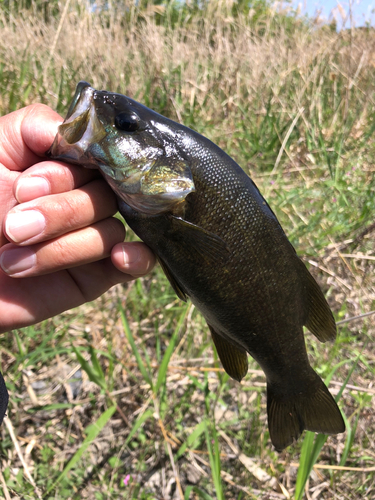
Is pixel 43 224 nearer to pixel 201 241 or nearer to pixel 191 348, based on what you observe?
pixel 201 241

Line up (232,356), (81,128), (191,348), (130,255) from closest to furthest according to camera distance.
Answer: (81,128)
(130,255)
(232,356)
(191,348)

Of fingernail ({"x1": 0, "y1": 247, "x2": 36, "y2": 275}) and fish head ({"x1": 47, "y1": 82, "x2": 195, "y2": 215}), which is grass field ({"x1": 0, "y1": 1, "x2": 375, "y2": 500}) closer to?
fingernail ({"x1": 0, "y1": 247, "x2": 36, "y2": 275})

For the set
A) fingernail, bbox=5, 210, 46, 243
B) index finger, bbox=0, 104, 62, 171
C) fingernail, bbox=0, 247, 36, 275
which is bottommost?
fingernail, bbox=0, 247, 36, 275

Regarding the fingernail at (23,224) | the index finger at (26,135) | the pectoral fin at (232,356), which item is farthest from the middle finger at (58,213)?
the pectoral fin at (232,356)

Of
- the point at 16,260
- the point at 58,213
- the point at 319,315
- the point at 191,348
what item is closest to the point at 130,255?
the point at 58,213

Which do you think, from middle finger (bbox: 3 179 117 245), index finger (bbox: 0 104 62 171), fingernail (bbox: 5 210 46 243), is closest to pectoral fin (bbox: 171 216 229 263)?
middle finger (bbox: 3 179 117 245)
